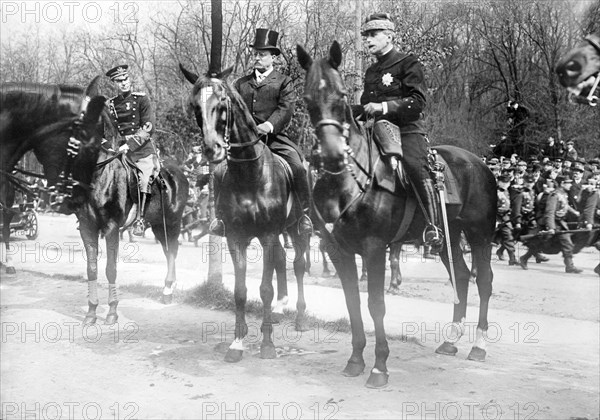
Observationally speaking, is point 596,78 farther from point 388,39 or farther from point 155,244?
point 155,244

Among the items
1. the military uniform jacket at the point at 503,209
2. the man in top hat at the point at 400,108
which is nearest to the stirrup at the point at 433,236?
the man in top hat at the point at 400,108

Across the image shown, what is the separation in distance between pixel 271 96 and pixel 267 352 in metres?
2.98

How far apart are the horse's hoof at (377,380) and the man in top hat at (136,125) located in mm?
4729

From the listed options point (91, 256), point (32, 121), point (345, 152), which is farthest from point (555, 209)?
point (32, 121)

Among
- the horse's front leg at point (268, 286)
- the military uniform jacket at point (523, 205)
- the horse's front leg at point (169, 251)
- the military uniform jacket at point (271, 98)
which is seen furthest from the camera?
the military uniform jacket at point (523, 205)

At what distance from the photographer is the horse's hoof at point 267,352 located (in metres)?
6.92

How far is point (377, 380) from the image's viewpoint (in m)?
5.89

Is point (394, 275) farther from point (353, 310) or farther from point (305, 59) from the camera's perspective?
point (305, 59)

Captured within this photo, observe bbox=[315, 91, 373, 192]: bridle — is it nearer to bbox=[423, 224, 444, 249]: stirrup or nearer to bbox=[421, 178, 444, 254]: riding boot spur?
bbox=[421, 178, 444, 254]: riding boot spur

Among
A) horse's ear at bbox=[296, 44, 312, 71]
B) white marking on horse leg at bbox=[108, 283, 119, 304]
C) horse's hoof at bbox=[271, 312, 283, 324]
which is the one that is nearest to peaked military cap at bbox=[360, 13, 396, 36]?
horse's ear at bbox=[296, 44, 312, 71]

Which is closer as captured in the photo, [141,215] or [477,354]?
[477,354]

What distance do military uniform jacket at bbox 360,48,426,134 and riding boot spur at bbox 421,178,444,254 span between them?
0.61 metres

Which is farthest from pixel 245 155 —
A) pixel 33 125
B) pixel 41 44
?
pixel 41 44

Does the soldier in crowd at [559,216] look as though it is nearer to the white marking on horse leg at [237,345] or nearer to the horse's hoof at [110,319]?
the white marking on horse leg at [237,345]
